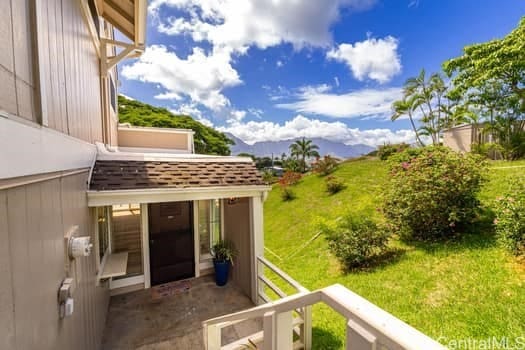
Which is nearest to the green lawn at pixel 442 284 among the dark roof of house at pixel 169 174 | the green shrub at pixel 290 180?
the dark roof of house at pixel 169 174

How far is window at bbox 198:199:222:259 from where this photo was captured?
6.87 m

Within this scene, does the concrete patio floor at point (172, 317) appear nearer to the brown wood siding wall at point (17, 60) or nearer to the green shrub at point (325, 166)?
the brown wood siding wall at point (17, 60)

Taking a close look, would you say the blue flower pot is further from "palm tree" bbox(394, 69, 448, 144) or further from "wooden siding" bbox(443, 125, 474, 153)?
"palm tree" bbox(394, 69, 448, 144)

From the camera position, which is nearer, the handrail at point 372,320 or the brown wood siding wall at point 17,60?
the handrail at point 372,320

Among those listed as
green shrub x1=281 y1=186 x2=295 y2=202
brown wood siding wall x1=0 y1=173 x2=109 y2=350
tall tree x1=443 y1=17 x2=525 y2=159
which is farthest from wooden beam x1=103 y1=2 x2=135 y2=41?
tall tree x1=443 y1=17 x2=525 y2=159

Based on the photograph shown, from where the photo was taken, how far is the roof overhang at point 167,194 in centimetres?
390

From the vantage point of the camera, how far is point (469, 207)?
5621 mm

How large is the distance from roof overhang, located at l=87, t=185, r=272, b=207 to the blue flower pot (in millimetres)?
2276

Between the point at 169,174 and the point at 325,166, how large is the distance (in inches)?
607

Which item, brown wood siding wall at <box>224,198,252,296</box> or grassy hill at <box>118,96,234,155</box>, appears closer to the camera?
brown wood siding wall at <box>224,198,252,296</box>

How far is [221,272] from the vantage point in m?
6.10

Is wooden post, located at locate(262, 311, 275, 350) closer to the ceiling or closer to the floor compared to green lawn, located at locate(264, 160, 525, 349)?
closer to the ceiling

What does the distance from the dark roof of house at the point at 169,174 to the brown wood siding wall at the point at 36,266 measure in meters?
1.50

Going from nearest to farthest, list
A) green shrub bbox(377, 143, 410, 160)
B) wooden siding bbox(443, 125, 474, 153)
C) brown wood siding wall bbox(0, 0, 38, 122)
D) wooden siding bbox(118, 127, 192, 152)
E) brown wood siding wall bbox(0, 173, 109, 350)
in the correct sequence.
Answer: brown wood siding wall bbox(0, 173, 109, 350) → brown wood siding wall bbox(0, 0, 38, 122) → wooden siding bbox(118, 127, 192, 152) → wooden siding bbox(443, 125, 474, 153) → green shrub bbox(377, 143, 410, 160)
